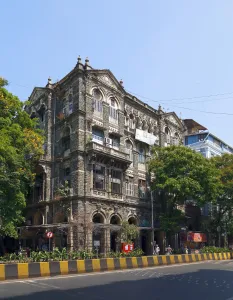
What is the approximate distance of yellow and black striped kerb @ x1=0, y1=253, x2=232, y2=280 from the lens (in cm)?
1423

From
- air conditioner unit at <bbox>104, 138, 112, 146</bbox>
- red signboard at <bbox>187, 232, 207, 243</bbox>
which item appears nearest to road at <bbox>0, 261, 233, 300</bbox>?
air conditioner unit at <bbox>104, 138, 112, 146</bbox>

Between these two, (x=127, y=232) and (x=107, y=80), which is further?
(x=107, y=80)

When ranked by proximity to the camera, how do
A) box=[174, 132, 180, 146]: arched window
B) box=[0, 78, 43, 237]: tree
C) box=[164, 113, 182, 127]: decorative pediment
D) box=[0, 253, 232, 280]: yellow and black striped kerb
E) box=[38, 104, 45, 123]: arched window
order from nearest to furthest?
box=[0, 253, 232, 280]: yellow and black striped kerb → box=[0, 78, 43, 237]: tree → box=[38, 104, 45, 123]: arched window → box=[164, 113, 182, 127]: decorative pediment → box=[174, 132, 180, 146]: arched window

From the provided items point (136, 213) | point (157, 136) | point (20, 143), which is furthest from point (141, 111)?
point (20, 143)

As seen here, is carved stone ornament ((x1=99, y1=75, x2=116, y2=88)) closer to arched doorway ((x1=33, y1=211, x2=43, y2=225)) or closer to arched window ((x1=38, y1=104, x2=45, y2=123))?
arched window ((x1=38, y1=104, x2=45, y2=123))

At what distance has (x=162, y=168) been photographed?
109 ft

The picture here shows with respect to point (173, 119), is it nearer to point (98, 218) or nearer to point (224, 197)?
point (224, 197)

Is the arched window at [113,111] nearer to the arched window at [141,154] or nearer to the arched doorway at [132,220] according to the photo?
the arched window at [141,154]

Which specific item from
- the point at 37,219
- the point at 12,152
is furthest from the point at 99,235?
the point at 12,152

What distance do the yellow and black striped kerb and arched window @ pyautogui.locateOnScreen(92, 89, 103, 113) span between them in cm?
1577

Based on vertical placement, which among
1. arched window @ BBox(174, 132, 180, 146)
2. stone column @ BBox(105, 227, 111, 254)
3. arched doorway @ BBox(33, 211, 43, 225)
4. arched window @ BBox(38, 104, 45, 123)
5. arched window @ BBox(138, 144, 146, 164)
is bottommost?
stone column @ BBox(105, 227, 111, 254)

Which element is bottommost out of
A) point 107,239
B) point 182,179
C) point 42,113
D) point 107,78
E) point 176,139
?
point 107,239

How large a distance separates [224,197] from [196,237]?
5368mm

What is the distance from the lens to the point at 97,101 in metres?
33.8
